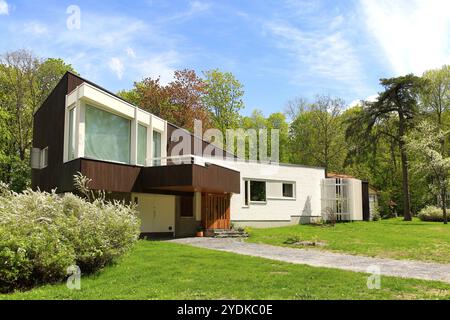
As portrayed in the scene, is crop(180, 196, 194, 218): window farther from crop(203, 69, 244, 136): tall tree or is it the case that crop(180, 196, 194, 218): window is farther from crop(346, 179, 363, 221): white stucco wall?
crop(203, 69, 244, 136): tall tree

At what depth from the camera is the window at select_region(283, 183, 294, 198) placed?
28609 millimetres

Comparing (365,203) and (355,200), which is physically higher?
(355,200)

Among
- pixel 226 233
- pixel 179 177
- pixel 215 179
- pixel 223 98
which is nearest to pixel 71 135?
pixel 179 177

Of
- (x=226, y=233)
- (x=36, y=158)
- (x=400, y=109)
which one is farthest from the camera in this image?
(x=400, y=109)

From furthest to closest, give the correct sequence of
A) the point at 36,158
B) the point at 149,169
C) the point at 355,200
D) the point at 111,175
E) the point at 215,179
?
1. the point at 355,200
2. the point at 36,158
3. the point at 215,179
4. the point at 149,169
5. the point at 111,175

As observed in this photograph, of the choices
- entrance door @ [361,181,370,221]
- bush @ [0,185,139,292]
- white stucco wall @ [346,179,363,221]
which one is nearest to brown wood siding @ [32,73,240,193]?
bush @ [0,185,139,292]

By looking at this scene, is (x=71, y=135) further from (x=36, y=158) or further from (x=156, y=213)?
(x=36, y=158)

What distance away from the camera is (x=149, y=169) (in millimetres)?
18344

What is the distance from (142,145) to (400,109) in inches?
925

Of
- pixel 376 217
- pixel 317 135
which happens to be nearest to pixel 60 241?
pixel 376 217

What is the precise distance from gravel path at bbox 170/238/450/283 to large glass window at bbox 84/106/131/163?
6198 millimetres
